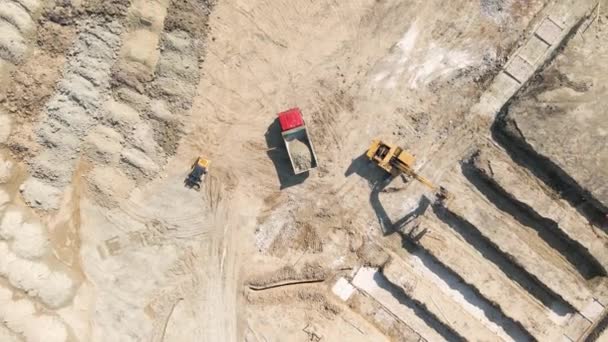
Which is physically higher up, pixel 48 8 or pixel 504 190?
pixel 504 190

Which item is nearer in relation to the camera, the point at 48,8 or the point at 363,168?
the point at 48,8

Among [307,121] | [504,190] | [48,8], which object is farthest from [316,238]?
[48,8]

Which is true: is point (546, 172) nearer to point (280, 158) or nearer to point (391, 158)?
point (391, 158)

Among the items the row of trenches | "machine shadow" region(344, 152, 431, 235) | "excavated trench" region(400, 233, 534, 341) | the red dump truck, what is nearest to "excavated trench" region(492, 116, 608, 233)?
the row of trenches

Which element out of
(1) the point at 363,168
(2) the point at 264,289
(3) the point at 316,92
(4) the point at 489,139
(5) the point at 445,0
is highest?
(5) the point at 445,0

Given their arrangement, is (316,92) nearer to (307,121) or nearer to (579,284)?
(307,121)

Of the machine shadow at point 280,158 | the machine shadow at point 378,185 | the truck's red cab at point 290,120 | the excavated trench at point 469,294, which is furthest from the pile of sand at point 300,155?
the excavated trench at point 469,294
